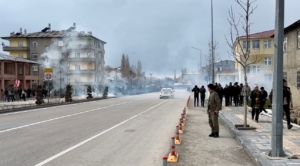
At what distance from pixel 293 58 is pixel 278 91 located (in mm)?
18992

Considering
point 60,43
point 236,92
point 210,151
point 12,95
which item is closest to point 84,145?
point 210,151

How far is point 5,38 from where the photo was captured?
75125mm

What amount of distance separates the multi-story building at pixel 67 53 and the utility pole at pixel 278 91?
49933 mm

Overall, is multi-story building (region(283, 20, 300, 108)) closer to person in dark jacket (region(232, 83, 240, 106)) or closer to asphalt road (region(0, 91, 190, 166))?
person in dark jacket (region(232, 83, 240, 106))

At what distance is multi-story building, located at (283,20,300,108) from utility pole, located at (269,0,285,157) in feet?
53.5

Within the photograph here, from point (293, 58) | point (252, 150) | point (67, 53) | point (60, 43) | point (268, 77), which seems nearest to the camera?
point (252, 150)

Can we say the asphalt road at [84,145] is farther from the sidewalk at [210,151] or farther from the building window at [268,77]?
the building window at [268,77]

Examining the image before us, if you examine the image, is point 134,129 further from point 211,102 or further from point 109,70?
point 109,70

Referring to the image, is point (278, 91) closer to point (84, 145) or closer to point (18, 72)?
point (84, 145)

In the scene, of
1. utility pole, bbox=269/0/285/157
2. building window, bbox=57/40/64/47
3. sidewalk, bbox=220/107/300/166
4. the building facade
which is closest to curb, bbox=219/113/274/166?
sidewalk, bbox=220/107/300/166

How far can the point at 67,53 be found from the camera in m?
60.1

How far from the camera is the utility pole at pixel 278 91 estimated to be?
25.7ft

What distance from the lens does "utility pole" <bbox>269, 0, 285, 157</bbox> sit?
25.7ft

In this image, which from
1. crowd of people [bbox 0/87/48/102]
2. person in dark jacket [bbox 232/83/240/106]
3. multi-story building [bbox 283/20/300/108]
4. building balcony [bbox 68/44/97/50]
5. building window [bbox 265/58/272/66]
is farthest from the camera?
building balcony [bbox 68/44/97/50]
